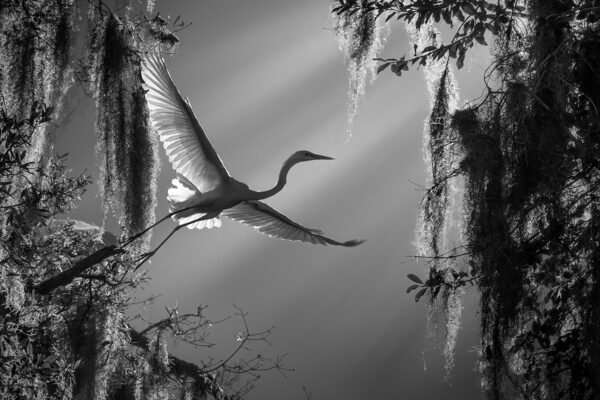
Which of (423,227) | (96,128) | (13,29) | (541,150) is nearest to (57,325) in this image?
(96,128)

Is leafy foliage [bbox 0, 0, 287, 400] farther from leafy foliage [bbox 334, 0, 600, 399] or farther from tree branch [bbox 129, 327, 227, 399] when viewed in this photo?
leafy foliage [bbox 334, 0, 600, 399]

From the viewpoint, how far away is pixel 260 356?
14.2 ft

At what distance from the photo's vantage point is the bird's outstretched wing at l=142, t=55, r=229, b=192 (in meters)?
3.55

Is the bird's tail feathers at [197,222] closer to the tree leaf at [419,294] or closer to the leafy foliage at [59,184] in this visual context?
the leafy foliage at [59,184]

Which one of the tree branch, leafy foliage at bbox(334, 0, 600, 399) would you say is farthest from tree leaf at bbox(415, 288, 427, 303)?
the tree branch

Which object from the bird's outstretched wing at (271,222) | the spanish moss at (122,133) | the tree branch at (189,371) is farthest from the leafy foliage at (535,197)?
the tree branch at (189,371)

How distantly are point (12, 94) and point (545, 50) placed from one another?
210 centimetres

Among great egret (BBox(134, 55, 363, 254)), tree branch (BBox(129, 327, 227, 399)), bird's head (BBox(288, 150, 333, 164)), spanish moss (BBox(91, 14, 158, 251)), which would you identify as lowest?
tree branch (BBox(129, 327, 227, 399))

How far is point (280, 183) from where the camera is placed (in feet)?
13.1

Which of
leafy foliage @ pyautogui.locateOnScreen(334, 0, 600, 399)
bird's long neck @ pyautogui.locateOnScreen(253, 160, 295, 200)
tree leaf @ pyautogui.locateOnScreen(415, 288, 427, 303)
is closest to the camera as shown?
leafy foliage @ pyautogui.locateOnScreen(334, 0, 600, 399)

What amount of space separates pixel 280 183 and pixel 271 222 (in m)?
0.59

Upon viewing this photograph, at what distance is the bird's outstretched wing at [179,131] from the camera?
140 inches

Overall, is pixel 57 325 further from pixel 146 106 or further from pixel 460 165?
pixel 460 165

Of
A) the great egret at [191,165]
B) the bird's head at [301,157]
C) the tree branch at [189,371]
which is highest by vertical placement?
the bird's head at [301,157]
